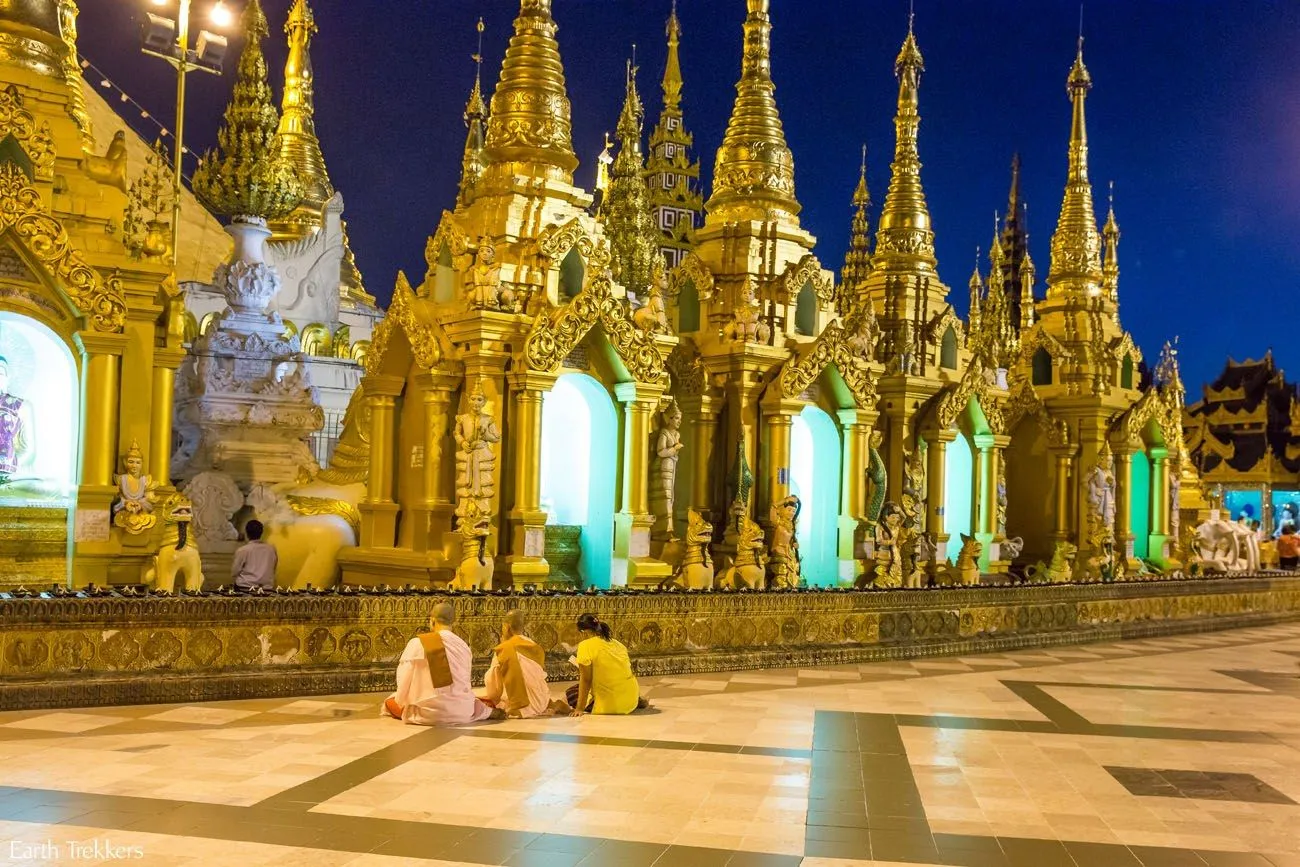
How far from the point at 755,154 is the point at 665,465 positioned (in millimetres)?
5462

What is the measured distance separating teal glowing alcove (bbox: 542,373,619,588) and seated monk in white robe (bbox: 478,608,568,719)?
5452 millimetres

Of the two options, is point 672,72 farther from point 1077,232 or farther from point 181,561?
point 181,561

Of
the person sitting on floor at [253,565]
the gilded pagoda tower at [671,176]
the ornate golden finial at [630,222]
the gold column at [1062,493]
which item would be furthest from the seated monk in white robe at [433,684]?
Result: the gilded pagoda tower at [671,176]

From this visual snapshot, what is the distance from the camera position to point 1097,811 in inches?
293

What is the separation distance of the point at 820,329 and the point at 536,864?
13939 mm

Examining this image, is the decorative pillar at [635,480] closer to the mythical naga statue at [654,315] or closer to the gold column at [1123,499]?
the mythical naga statue at [654,315]

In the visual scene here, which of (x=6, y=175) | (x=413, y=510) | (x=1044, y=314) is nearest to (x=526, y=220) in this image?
(x=413, y=510)

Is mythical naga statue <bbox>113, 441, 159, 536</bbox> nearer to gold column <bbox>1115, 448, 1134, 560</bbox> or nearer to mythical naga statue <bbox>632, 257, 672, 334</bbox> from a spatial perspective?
mythical naga statue <bbox>632, 257, 672, 334</bbox>

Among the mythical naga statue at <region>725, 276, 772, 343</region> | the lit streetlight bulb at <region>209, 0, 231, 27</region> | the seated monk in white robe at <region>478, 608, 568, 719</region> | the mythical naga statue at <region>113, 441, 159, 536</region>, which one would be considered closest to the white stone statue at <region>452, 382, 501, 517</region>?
the mythical naga statue at <region>113, 441, 159, 536</region>

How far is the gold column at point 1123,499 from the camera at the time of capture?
2562 cm

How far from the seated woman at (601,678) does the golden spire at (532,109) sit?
730cm

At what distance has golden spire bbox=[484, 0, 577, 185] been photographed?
15867mm

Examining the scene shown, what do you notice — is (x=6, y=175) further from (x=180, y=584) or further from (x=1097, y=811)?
(x=1097, y=811)

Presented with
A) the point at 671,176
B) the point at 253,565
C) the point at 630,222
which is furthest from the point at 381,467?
the point at 671,176
